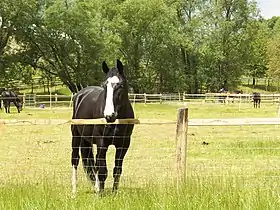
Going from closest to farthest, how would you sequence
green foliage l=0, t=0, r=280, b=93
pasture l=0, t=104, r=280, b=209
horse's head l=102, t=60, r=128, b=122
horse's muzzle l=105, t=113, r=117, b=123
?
pasture l=0, t=104, r=280, b=209, horse's muzzle l=105, t=113, r=117, b=123, horse's head l=102, t=60, r=128, b=122, green foliage l=0, t=0, r=280, b=93

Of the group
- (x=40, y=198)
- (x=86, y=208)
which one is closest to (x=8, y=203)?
(x=40, y=198)

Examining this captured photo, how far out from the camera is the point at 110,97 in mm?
7457

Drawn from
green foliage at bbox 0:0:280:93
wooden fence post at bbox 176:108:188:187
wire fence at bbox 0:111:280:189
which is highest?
green foliage at bbox 0:0:280:93

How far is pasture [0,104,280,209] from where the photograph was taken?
602cm

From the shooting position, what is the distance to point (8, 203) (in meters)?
6.09

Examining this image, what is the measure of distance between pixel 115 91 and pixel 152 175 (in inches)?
85.3

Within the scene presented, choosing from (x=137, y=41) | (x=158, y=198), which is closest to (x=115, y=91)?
(x=158, y=198)

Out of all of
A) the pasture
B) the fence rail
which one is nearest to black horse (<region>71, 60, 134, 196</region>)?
the fence rail

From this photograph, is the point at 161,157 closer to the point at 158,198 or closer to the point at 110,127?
the point at 110,127

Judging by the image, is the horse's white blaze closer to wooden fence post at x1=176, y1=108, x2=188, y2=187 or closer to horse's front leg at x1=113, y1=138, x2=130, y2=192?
horse's front leg at x1=113, y1=138, x2=130, y2=192

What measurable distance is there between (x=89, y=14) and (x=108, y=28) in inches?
140

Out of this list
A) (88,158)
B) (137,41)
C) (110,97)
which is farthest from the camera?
(137,41)

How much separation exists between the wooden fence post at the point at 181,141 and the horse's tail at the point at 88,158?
5.93ft

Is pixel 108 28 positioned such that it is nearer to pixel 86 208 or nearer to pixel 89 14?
pixel 89 14
